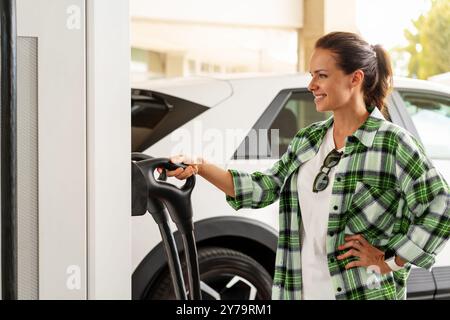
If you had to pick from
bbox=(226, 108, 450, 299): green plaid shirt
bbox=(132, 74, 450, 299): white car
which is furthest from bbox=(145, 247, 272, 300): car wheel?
bbox=(226, 108, 450, 299): green plaid shirt

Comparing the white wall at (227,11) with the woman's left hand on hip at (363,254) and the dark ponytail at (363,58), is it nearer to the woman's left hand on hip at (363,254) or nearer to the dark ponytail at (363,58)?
the dark ponytail at (363,58)

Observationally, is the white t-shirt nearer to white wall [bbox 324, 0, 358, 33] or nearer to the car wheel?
the car wheel

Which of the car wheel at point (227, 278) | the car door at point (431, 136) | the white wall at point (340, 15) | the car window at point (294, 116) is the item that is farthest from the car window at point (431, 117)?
the white wall at point (340, 15)

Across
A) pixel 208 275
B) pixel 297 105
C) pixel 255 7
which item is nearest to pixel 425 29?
pixel 297 105

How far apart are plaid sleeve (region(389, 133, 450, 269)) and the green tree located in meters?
1.79

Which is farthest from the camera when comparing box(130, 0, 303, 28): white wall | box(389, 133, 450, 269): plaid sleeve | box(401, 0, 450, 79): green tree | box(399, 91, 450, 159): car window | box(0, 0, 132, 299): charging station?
box(130, 0, 303, 28): white wall

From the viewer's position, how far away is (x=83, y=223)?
4.26ft

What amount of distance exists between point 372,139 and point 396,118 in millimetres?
1149

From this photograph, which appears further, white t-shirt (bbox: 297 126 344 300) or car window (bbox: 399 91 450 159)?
car window (bbox: 399 91 450 159)

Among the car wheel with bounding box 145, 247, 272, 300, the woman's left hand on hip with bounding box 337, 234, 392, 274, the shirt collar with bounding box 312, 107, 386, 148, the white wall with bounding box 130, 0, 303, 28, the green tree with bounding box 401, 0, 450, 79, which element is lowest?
the car wheel with bounding box 145, 247, 272, 300

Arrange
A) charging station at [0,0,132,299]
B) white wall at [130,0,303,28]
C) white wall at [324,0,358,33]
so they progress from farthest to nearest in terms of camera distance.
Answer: white wall at [130,0,303,28] → white wall at [324,0,358,33] → charging station at [0,0,132,299]

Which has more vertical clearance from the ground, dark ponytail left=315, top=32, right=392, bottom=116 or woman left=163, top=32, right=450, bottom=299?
dark ponytail left=315, top=32, right=392, bottom=116

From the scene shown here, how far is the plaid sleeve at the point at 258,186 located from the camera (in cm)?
172

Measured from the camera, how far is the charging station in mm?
1247
